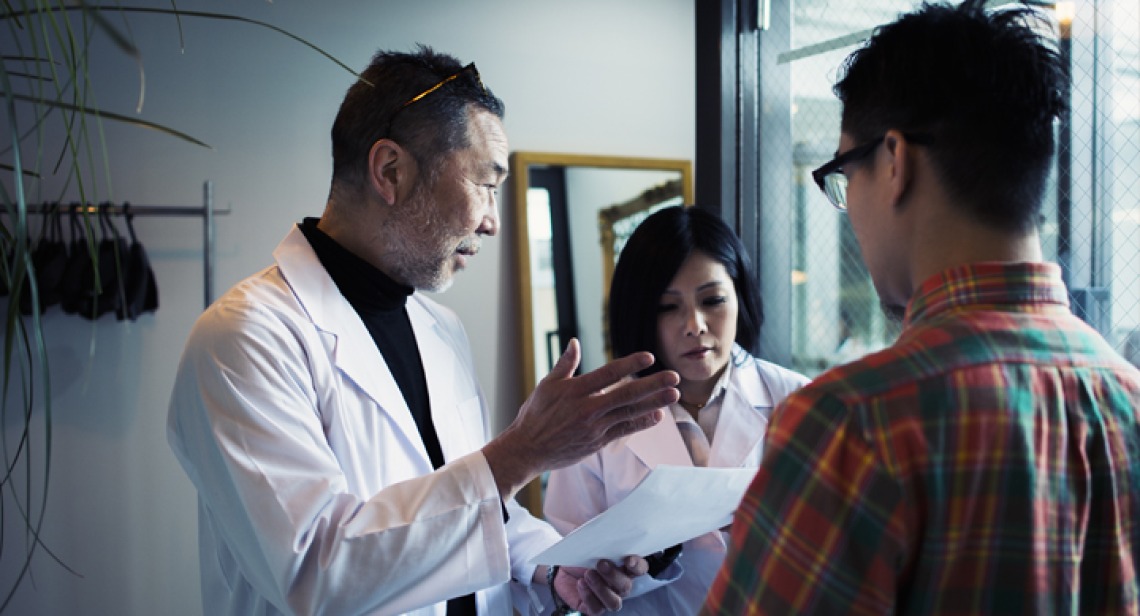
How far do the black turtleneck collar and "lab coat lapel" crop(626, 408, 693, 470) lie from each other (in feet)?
1.96

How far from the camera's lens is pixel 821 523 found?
0.68 meters

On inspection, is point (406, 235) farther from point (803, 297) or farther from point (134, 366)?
point (134, 366)

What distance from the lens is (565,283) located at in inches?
140

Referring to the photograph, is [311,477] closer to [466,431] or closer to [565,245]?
[466,431]

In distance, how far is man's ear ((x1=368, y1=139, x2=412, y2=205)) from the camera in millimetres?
1613

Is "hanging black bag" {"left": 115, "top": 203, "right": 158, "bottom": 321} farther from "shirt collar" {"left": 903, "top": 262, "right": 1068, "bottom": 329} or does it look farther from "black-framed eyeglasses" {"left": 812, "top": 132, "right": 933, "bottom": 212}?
"shirt collar" {"left": 903, "top": 262, "right": 1068, "bottom": 329}

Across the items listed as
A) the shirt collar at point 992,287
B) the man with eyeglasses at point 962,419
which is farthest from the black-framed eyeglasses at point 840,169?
the shirt collar at point 992,287

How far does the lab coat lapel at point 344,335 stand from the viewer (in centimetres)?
153

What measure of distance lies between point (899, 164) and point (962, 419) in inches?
9.9

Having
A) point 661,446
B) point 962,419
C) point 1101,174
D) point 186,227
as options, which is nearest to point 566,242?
point 186,227

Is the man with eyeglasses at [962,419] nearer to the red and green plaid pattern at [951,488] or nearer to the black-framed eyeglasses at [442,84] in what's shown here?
the red and green plaid pattern at [951,488]

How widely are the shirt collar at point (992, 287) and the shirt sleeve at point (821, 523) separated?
0.54ft

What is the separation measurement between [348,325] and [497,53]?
Result: 220cm

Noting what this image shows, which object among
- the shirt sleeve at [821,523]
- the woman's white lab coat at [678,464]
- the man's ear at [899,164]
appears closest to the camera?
the shirt sleeve at [821,523]
